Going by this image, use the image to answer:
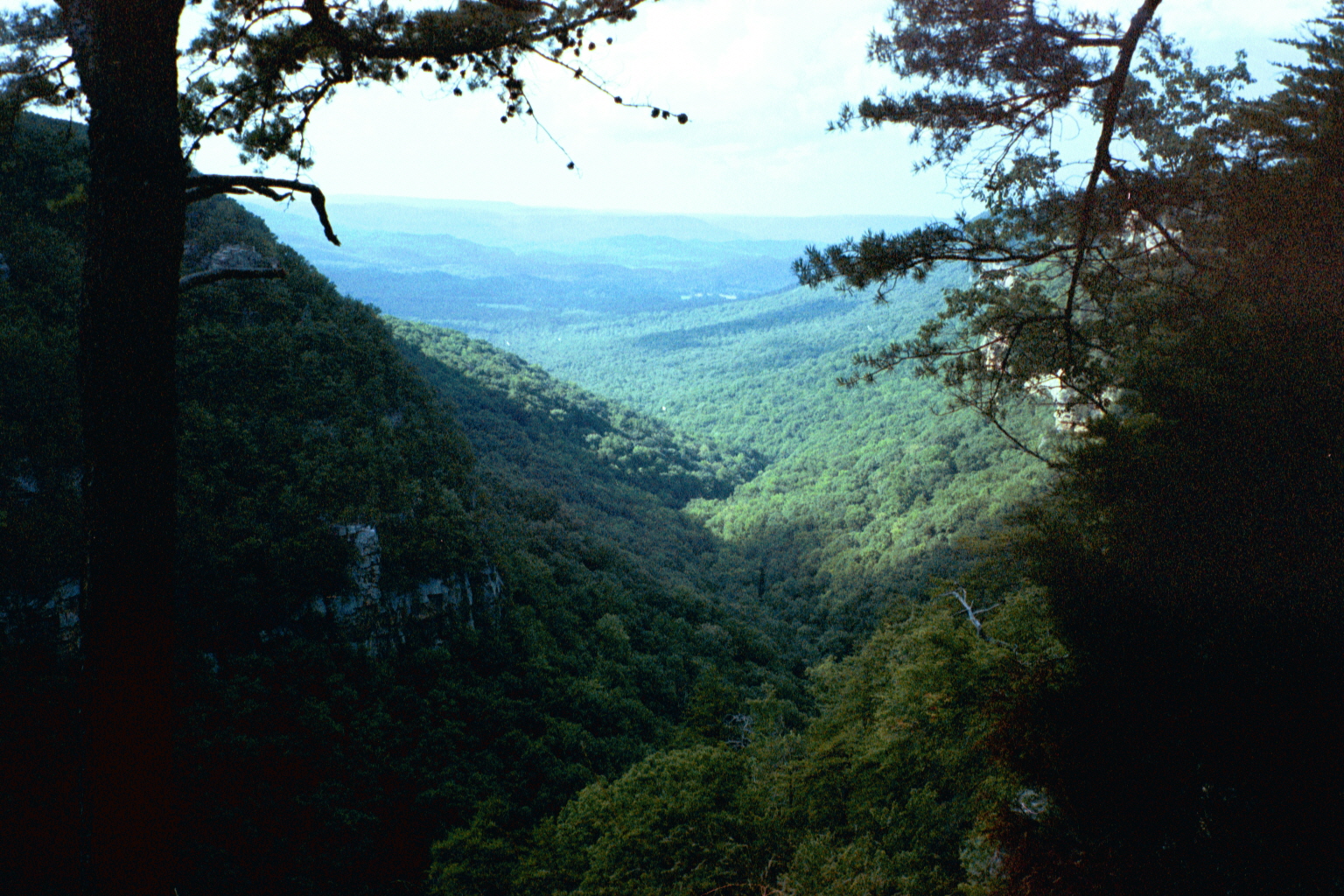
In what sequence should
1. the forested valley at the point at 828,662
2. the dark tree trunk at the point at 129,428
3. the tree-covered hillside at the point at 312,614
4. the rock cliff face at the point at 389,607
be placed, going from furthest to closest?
the rock cliff face at the point at 389,607 < the tree-covered hillside at the point at 312,614 < the forested valley at the point at 828,662 < the dark tree trunk at the point at 129,428

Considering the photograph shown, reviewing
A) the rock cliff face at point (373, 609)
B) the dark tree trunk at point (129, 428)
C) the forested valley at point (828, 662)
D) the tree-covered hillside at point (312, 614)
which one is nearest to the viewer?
the dark tree trunk at point (129, 428)

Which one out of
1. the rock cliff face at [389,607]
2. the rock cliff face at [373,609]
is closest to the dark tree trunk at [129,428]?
the rock cliff face at [373,609]

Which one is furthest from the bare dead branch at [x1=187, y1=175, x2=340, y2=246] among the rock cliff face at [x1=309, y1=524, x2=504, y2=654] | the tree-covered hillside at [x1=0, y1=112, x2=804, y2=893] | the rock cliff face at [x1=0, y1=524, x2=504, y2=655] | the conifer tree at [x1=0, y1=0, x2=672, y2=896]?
the rock cliff face at [x1=309, y1=524, x2=504, y2=654]

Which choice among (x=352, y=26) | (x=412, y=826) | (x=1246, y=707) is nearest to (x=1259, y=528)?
(x=1246, y=707)

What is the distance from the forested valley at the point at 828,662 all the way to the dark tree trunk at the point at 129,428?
0.18 m

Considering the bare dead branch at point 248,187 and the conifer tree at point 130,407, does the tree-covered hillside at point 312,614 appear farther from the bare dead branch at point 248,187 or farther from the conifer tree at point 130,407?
the bare dead branch at point 248,187

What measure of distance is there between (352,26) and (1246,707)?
642cm

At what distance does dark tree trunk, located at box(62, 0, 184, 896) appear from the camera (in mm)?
2584

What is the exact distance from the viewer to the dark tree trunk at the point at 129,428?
8.48 ft

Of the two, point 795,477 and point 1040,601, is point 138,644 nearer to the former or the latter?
point 1040,601

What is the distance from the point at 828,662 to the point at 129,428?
51.6ft

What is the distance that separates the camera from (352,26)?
396 centimetres

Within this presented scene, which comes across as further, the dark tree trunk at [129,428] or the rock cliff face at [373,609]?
the rock cliff face at [373,609]

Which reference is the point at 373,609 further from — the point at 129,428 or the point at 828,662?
the point at 129,428
